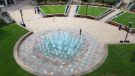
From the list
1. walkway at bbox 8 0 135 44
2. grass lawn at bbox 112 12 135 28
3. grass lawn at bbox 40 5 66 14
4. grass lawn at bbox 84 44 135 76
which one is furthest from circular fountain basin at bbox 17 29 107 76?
grass lawn at bbox 112 12 135 28

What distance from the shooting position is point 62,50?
38938 millimetres

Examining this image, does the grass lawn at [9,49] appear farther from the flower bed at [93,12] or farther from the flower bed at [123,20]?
the flower bed at [123,20]

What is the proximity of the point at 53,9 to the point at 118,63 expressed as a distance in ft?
80.8

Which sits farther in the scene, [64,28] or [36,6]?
[36,6]

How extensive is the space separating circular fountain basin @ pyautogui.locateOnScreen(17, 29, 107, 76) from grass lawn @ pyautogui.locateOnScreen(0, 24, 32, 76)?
5.00 feet

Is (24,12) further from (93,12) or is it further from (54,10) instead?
(93,12)

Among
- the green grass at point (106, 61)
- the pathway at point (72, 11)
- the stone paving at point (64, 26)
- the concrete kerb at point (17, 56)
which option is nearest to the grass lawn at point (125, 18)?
the stone paving at point (64, 26)

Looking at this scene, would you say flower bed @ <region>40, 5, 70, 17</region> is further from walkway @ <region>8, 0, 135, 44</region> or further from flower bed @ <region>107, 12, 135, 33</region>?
flower bed @ <region>107, 12, 135, 33</region>

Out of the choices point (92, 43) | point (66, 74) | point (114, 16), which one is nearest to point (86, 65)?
point (66, 74)

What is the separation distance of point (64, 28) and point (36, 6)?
13.0m

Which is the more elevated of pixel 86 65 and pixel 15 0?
pixel 15 0

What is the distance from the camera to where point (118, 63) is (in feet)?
116

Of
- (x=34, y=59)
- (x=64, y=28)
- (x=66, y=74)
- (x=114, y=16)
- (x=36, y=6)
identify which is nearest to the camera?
(x=66, y=74)

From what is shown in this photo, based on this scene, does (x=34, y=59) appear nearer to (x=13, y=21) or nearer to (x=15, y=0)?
(x=13, y=21)
